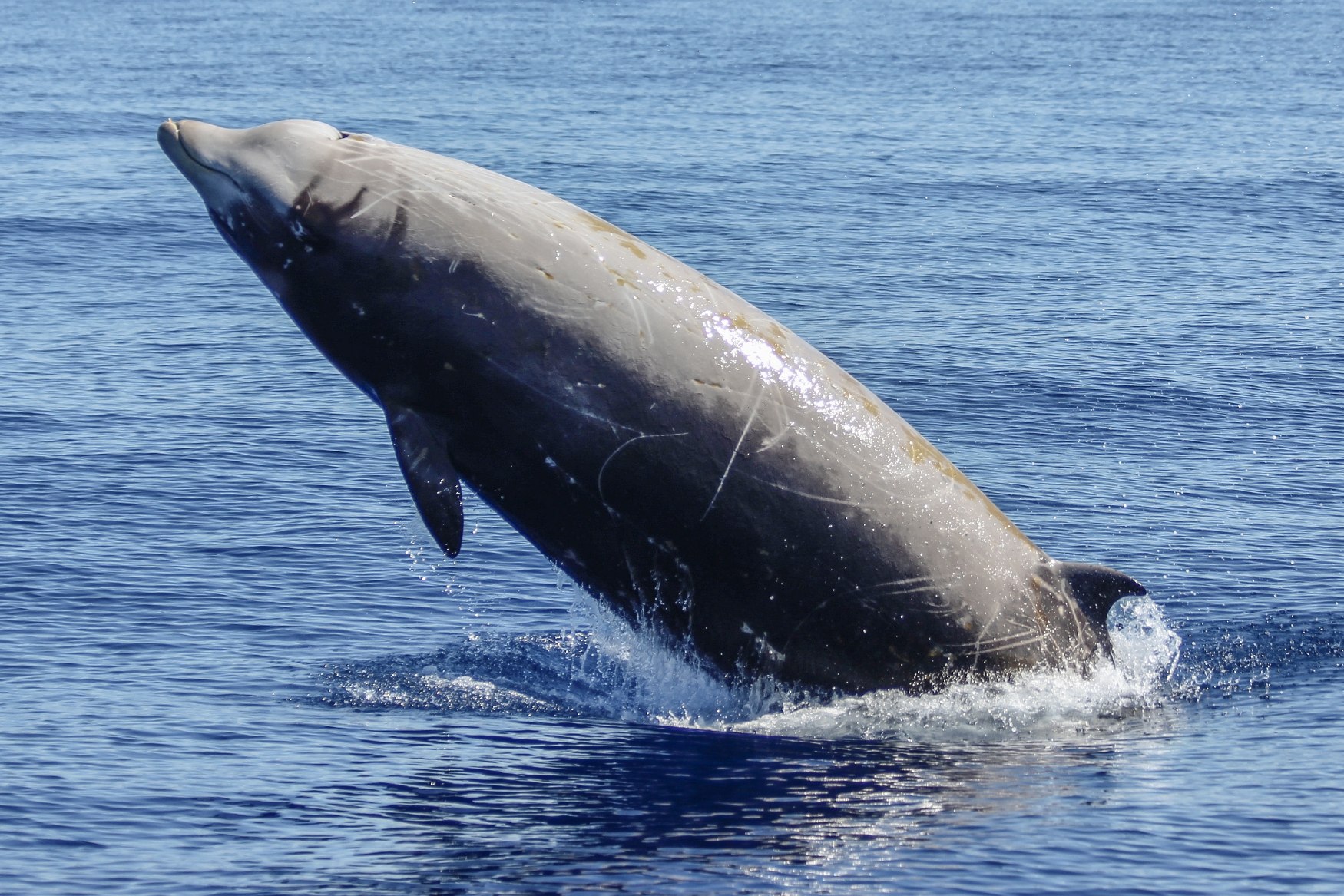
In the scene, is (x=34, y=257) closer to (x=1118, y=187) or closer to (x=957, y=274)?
(x=957, y=274)

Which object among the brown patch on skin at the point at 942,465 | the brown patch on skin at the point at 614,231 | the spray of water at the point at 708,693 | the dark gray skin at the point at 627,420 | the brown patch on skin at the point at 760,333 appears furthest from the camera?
the brown patch on skin at the point at 942,465

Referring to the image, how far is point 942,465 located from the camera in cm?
2041

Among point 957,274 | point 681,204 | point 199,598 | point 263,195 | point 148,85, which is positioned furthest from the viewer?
point 148,85

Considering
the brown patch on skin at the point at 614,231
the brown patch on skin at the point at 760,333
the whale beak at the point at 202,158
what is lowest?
the brown patch on skin at the point at 760,333

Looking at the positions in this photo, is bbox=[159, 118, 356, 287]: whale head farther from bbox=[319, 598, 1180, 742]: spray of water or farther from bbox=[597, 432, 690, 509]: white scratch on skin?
bbox=[319, 598, 1180, 742]: spray of water

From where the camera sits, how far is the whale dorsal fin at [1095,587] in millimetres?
20125

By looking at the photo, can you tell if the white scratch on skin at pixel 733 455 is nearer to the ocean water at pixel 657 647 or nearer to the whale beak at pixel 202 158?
the ocean water at pixel 657 647

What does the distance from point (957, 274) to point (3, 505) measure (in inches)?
1032

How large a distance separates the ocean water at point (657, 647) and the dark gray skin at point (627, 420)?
40.9 inches

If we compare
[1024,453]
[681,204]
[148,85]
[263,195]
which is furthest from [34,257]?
[148,85]

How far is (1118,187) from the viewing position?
60.2 m

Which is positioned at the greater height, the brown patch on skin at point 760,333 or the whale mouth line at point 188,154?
the whale mouth line at point 188,154

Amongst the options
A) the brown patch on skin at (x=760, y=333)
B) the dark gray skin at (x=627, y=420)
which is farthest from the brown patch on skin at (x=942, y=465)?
the brown patch on skin at (x=760, y=333)

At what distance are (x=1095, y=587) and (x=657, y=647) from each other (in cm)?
498
